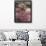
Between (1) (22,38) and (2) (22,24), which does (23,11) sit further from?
(1) (22,38)

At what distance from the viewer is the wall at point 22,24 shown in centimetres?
316

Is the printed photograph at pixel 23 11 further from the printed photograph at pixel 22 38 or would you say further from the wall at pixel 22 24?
the printed photograph at pixel 22 38

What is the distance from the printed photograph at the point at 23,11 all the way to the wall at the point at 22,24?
77 mm

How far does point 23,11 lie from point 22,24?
0.33 meters

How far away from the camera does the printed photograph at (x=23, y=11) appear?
3162mm

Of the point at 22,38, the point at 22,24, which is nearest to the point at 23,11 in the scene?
the point at 22,24

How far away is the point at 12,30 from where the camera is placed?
3.15 metres

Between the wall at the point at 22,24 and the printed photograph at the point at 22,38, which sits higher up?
the wall at the point at 22,24

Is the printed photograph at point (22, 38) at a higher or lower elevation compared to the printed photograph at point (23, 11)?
lower

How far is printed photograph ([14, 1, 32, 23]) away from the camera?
3162mm

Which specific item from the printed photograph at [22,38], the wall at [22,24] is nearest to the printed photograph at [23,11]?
the wall at [22,24]

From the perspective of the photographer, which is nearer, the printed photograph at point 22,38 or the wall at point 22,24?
the printed photograph at point 22,38

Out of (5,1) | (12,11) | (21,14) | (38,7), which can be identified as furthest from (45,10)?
A: (5,1)

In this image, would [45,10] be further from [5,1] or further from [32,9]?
[5,1]
